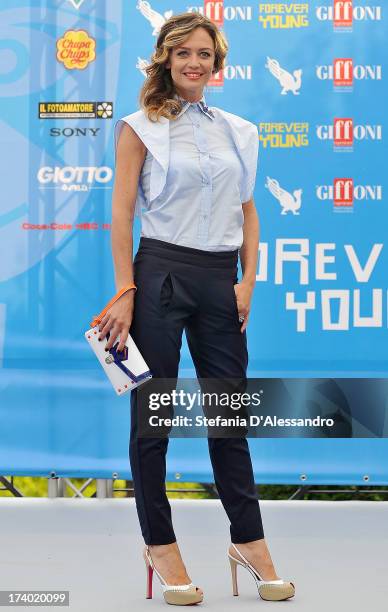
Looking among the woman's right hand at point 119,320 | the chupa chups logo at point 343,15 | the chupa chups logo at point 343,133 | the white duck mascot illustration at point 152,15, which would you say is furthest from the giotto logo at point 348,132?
the woman's right hand at point 119,320

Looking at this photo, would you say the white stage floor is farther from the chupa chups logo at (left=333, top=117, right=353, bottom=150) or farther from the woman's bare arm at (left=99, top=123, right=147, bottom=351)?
the chupa chups logo at (left=333, top=117, right=353, bottom=150)

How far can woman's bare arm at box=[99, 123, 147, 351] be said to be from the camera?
235 centimetres

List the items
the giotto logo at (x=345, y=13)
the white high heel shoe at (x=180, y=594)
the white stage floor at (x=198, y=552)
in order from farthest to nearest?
the giotto logo at (x=345, y=13) → the white stage floor at (x=198, y=552) → the white high heel shoe at (x=180, y=594)

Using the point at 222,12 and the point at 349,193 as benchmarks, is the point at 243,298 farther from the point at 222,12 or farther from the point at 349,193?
the point at 222,12

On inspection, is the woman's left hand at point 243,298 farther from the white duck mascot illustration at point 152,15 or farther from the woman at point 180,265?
the white duck mascot illustration at point 152,15

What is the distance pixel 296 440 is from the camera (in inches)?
146

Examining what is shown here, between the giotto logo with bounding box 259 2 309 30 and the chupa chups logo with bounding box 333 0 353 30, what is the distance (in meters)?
0.10

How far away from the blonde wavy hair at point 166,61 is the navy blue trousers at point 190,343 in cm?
30

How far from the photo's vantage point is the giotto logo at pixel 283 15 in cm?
371

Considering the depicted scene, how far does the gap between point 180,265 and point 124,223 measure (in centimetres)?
16

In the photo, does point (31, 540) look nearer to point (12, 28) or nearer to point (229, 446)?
point (229, 446)

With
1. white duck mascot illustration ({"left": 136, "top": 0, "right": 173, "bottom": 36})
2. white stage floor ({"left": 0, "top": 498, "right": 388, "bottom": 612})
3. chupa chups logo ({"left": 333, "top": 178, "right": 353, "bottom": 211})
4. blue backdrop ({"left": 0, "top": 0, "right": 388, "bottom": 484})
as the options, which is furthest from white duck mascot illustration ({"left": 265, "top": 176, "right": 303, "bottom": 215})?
white stage floor ({"left": 0, "top": 498, "right": 388, "bottom": 612})

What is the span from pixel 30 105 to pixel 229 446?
1.85 meters

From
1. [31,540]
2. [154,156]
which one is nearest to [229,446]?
[154,156]
